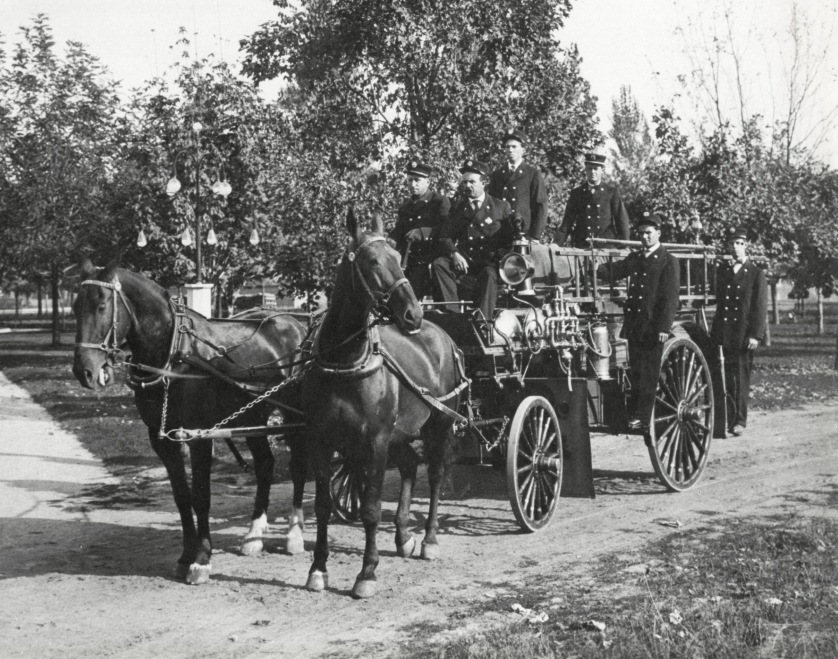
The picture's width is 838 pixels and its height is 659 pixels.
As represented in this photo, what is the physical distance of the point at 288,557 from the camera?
734 centimetres

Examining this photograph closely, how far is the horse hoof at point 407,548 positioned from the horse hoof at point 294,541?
2.68ft

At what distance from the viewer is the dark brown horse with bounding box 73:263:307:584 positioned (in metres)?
6.32

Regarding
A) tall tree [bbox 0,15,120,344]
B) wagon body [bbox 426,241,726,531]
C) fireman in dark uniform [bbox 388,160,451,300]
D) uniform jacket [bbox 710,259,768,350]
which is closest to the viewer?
wagon body [bbox 426,241,726,531]

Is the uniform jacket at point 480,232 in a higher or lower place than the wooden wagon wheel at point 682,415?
higher

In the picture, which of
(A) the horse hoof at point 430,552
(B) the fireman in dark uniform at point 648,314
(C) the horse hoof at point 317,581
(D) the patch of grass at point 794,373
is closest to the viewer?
(C) the horse hoof at point 317,581

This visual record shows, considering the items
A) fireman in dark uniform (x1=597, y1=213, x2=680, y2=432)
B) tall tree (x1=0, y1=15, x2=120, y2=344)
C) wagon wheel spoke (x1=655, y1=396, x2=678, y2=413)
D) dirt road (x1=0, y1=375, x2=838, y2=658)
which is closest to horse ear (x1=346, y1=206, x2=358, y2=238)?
dirt road (x1=0, y1=375, x2=838, y2=658)

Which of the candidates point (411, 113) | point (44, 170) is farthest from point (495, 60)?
point (44, 170)

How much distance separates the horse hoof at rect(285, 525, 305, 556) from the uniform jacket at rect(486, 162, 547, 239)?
12.6 ft

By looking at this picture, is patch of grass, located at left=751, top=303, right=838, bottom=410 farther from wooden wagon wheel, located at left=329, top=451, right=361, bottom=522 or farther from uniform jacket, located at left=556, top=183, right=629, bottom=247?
wooden wagon wheel, located at left=329, top=451, right=361, bottom=522

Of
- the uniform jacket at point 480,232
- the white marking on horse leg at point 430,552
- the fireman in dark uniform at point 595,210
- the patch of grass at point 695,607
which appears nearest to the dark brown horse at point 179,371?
the white marking on horse leg at point 430,552

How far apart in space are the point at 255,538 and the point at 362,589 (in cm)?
164

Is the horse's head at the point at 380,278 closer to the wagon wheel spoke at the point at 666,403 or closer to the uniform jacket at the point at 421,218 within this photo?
the uniform jacket at the point at 421,218

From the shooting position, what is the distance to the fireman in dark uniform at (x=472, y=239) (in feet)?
28.0

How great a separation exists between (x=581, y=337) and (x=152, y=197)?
15100 millimetres
